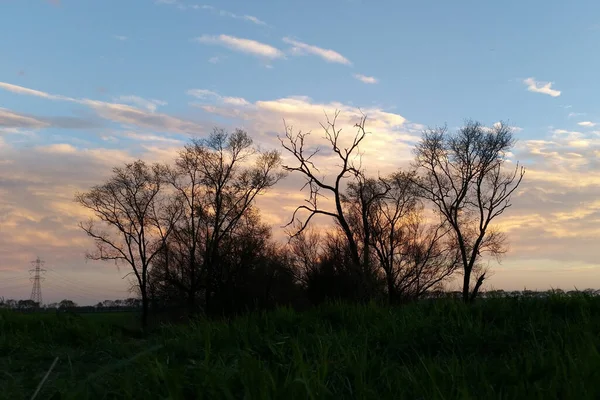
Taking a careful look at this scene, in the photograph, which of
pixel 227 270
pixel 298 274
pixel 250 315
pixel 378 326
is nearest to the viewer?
pixel 378 326

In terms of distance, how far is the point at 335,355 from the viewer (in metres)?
4.76

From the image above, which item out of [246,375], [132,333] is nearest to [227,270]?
[132,333]

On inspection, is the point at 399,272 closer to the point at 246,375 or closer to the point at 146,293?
the point at 146,293

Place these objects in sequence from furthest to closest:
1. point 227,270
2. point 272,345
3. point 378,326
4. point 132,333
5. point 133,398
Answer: point 227,270, point 132,333, point 378,326, point 272,345, point 133,398

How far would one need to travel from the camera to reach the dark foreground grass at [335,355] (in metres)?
3.42

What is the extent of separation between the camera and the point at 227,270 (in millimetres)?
45344

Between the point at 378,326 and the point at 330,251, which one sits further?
the point at 330,251

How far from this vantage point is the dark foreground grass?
11.2ft

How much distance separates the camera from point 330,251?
38.2m

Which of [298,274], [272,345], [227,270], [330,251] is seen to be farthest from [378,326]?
[227,270]

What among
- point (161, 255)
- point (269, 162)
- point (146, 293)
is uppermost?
point (269, 162)

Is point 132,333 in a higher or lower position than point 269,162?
lower

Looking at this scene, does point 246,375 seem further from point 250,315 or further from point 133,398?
point 250,315

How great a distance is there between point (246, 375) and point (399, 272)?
47.6m
